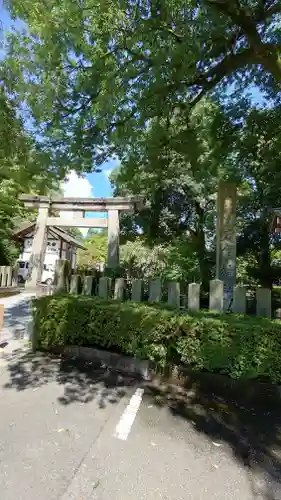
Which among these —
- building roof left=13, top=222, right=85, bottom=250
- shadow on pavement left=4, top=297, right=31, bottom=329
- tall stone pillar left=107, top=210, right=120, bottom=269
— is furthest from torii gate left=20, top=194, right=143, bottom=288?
building roof left=13, top=222, right=85, bottom=250

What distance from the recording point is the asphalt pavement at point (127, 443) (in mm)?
1918

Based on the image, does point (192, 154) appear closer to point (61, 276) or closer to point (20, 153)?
point (20, 153)

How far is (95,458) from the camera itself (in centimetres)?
219

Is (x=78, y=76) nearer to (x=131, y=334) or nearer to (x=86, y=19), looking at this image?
(x=86, y=19)

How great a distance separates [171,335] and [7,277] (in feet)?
33.0

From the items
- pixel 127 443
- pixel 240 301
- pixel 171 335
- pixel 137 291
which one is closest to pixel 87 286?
pixel 137 291

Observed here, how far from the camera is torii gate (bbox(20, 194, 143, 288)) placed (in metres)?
10.8

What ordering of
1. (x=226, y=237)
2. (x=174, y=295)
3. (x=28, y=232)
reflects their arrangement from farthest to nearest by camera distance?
(x=28, y=232), (x=226, y=237), (x=174, y=295)

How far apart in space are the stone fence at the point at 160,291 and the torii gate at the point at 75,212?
509 centimetres

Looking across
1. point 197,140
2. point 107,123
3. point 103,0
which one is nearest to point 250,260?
point 197,140

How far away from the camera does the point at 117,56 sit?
405cm

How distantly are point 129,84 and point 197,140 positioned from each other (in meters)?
2.27

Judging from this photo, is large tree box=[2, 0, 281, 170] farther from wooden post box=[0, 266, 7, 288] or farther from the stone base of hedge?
wooden post box=[0, 266, 7, 288]

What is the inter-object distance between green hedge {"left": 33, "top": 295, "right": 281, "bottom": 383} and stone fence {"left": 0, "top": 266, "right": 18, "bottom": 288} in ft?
26.4
